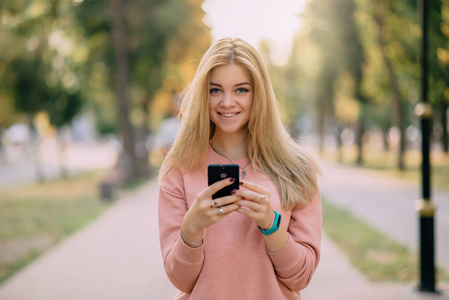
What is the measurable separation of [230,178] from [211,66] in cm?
57

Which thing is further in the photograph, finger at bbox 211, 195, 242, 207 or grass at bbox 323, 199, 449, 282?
grass at bbox 323, 199, 449, 282

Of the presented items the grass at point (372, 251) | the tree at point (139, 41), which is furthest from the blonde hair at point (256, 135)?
the tree at point (139, 41)

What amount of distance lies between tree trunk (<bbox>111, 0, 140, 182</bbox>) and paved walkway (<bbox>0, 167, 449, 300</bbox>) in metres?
9.71

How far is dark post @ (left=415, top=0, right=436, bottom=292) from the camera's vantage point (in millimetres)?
5477

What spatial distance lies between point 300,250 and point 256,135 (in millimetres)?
574

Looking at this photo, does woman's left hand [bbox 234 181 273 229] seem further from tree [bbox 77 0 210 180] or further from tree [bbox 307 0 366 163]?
tree [bbox 307 0 366 163]

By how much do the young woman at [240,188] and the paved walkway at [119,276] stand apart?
3.71m

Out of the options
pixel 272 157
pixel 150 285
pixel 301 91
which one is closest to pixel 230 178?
pixel 272 157

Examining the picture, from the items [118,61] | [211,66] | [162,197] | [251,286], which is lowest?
[251,286]

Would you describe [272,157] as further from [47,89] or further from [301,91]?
[301,91]

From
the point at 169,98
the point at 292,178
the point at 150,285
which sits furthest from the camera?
the point at 169,98

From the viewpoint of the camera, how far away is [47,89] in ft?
63.8

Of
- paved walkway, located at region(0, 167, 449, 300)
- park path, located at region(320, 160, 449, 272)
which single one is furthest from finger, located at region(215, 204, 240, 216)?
paved walkway, located at region(0, 167, 449, 300)

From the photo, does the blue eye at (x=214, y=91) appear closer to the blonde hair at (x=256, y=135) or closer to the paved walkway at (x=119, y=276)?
the blonde hair at (x=256, y=135)
